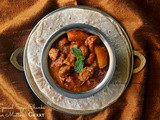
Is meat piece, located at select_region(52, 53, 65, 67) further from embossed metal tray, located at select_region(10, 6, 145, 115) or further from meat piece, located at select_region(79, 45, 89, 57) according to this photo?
embossed metal tray, located at select_region(10, 6, 145, 115)

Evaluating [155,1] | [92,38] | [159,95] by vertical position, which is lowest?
[159,95]

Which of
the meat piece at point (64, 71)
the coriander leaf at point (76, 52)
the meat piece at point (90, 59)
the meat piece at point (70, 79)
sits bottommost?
the meat piece at point (70, 79)

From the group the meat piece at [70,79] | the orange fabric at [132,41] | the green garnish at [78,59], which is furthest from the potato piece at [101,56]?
the orange fabric at [132,41]

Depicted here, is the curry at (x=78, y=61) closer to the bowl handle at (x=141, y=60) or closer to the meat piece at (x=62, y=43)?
the meat piece at (x=62, y=43)

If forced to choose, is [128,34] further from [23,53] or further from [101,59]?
[23,53]

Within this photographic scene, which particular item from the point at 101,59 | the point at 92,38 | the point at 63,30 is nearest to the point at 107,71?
the point at 101,59

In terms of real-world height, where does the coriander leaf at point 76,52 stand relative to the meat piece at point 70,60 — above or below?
above

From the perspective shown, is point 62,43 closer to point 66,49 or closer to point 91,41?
point 66,49

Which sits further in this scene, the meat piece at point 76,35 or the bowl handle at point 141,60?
the bowl handle at point 141,60
